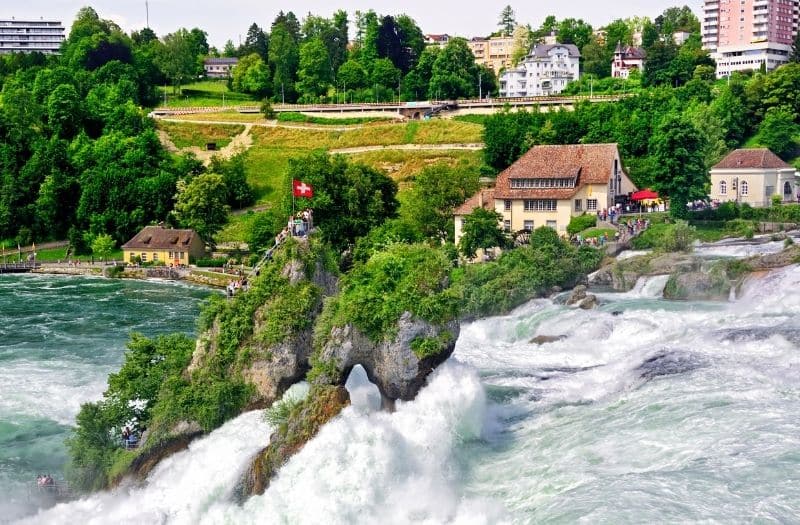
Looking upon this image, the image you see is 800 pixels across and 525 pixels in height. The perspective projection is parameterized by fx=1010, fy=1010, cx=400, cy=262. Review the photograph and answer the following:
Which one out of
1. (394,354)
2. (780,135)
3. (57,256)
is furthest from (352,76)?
(394,354)

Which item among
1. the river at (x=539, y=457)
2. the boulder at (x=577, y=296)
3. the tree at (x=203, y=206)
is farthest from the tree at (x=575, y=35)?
the river at (x=539, y=457)

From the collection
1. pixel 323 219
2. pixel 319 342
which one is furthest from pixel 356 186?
pixel 319 342

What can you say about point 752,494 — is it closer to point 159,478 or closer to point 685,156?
point 159,478

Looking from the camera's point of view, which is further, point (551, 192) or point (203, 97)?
point (203, 97)

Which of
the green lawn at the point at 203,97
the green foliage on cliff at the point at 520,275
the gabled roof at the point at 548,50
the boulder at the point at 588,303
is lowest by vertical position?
the boulder at the point at 588,303

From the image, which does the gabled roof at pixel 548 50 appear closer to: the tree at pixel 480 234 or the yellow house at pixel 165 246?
the yellow house at pixel 165 246

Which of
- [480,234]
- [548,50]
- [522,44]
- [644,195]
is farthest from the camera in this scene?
[522,44]

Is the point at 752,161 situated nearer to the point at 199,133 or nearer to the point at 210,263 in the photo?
the point at 210,263
